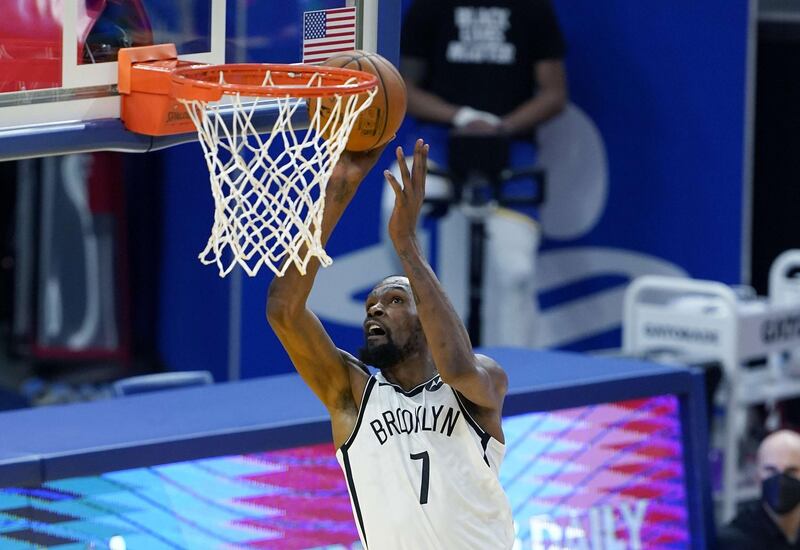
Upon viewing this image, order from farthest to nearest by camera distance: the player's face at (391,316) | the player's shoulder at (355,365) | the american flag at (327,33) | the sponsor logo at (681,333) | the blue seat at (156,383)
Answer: the sponsor logo at (681,333), the blue seat at (156,383), the american flag at (327,33), the player's shoulder at (355,365), the player's face at (391,316)

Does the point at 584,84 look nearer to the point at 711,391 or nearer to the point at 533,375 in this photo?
the point at 711,391

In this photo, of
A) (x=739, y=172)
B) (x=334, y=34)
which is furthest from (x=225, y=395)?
(x=739, y=172)

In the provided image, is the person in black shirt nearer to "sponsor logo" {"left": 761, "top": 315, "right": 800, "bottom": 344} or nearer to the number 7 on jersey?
"sponsor logo" {"left": 761, "top": 315, "right": 800, "bottom": 344}

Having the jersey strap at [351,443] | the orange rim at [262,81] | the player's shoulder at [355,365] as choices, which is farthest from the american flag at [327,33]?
the jersey strap at [351,443]

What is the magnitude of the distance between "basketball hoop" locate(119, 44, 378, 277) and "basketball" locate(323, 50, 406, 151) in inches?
1.8

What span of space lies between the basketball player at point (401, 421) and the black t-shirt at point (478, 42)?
5.09m

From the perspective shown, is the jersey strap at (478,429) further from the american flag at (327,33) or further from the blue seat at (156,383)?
the blue seat at (156,383)

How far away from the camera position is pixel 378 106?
463 centimetres

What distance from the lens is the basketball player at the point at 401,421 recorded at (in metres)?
4.66

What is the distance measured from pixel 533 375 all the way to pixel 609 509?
0.63 m

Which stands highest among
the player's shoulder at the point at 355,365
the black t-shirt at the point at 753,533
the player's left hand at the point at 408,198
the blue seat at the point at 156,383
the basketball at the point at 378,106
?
the basketball at the point at 378,106

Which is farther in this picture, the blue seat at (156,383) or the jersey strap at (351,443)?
the blue seat at (156,383)

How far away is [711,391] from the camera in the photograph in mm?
8203

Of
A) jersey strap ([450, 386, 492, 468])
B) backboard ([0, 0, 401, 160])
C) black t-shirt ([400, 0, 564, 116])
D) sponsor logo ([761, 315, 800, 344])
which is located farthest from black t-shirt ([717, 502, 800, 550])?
black t-shirt ([400, 0, 564, 116])
